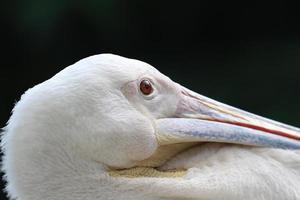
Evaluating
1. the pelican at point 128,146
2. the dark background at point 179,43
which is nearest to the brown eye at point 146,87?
the pelican at point 128,146

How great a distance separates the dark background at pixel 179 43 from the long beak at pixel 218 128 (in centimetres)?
276

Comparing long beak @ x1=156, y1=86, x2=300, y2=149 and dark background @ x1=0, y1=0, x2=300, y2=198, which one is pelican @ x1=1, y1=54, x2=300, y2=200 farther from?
dark background @ x1=0, y1=0, x2=300, y2=198

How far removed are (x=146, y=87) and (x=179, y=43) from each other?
329 cm

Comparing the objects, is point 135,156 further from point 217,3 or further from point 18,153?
point 217,3

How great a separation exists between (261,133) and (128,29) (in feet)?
10.6

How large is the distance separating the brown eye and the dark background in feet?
9.41

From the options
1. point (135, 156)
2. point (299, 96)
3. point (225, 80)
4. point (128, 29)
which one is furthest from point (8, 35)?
point (135, 156)

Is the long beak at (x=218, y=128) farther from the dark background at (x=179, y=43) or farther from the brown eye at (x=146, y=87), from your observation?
the dark background at (x=179, y=43)

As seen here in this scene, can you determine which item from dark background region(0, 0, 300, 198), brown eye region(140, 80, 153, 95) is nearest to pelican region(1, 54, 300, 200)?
brown eye region(140, 80, 153, 95)

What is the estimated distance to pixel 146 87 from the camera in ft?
7.70

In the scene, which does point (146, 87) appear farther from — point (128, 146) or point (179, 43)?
point (179, 43)

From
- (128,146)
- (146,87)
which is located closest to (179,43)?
(146,87)

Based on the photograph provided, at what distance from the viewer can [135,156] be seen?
7.47 ft

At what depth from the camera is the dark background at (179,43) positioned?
529cm
